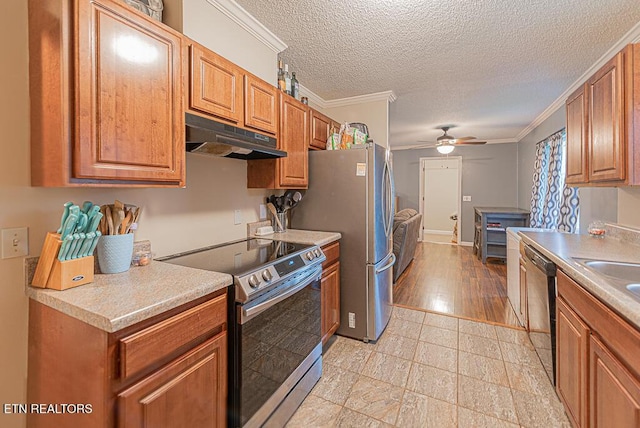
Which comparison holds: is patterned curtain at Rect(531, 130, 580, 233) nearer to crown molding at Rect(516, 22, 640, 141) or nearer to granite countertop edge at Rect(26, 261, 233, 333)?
crown molding at Rect(516, 22, 640, 141)

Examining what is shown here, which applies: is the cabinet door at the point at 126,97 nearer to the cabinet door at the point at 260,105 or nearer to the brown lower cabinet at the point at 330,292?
the cabinet door at the point at 260,105

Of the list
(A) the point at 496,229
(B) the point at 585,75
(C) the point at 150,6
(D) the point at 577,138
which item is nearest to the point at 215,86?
(C) the point at 150,6

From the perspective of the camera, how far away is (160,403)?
0.99m

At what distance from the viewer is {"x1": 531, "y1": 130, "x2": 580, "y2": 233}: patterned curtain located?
3350mm

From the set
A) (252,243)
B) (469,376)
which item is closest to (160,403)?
(252,243)

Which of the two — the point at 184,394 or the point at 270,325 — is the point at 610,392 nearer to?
the point at 270,325

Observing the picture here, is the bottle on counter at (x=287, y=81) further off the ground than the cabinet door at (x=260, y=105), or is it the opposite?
the bottle on counter at (x=287, y=81)

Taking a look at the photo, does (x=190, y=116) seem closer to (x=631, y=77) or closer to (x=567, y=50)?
(x=631, y=77)

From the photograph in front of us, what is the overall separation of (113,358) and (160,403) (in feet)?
0.83

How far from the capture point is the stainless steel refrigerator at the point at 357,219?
2334 mm

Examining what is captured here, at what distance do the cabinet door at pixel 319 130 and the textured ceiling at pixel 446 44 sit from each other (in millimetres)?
446

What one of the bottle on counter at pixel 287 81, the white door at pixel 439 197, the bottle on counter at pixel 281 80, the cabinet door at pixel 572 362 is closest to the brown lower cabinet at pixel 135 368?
the cabinet door at pixel 572 362

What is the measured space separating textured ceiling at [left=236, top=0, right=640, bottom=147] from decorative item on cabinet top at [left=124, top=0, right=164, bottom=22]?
56 centimetres

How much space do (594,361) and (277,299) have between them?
1431 millimetres
